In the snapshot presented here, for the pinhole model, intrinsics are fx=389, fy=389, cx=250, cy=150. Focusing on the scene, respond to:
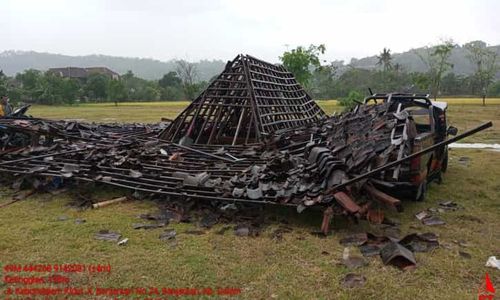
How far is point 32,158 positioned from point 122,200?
2699 millimetres

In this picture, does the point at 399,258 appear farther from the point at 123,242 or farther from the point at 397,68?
the point at 397,68

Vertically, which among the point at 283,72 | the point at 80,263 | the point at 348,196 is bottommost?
the point at 80,263

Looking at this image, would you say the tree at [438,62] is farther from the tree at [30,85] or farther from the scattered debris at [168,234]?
the tree at [30,85]

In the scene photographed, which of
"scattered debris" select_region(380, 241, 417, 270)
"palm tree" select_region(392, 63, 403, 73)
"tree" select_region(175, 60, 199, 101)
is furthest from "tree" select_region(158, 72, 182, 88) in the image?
"scattered debris" select_region(380, 241, 417, 270)

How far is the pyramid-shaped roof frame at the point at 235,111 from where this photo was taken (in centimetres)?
1034

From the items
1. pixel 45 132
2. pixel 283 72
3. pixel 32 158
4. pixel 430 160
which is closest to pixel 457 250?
pixel 430 160

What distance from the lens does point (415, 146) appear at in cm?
610

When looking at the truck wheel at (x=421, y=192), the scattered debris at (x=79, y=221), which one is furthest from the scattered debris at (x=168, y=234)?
the truck wheel at (x=421, y=192)

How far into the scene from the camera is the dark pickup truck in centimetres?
582

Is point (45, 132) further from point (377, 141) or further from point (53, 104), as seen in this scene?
point (53, 104)

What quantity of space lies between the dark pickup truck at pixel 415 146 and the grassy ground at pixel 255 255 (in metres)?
0.39

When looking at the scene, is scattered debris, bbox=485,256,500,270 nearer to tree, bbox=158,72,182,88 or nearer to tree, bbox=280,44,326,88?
tree, bbox=280,44,326,88

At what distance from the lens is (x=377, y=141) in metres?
5.91

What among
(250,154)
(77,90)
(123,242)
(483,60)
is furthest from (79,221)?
(77,90)
